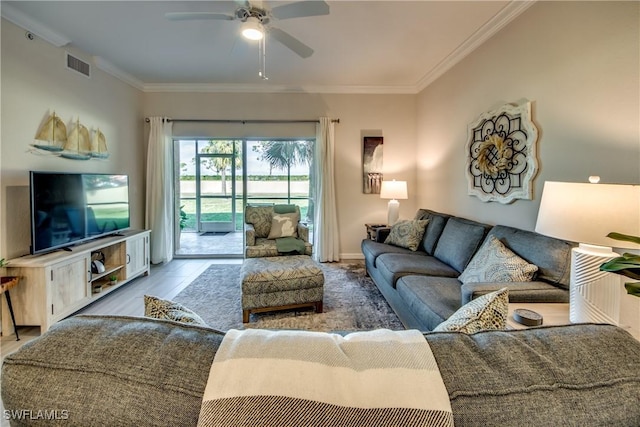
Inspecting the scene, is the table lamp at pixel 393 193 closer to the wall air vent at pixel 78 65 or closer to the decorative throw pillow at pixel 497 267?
the decorative throw pillow at pixel 497 267

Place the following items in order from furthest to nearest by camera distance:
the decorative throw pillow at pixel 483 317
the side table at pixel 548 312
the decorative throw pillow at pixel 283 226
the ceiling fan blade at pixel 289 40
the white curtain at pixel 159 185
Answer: the white curtain at pixel 159 185 < the decorative throw pillow at pixel 283 226 < the ceiling fan blade at pixel 289 40 < the side table at pixel 548 312 < the decorative throw pillow at pixel 483 317

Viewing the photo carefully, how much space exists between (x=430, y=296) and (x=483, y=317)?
1222 millimetres

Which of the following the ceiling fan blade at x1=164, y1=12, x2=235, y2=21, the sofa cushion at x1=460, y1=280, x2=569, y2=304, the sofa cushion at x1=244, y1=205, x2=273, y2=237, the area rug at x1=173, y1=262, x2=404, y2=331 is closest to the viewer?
the sofa cushion at x1=460, y1=280, x2=569, y2=304

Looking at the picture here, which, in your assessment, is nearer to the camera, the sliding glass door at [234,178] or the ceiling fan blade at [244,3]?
the ceiling fan blade at [244,3]

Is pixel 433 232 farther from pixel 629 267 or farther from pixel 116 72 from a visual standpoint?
pixel 116 72

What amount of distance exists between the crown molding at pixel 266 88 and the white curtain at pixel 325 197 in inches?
20.3

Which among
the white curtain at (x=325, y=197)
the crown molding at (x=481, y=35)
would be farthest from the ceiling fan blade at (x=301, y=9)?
the white curtain at (x=325, y=197)

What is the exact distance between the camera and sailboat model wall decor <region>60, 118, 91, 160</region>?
125 inches

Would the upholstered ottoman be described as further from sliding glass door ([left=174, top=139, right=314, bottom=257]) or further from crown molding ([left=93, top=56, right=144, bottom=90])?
crown molding ([left=93, top=56, right=144, bottom=90])

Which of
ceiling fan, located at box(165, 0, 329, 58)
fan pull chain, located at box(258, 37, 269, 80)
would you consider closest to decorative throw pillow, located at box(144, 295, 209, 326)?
ceiling fan, located at box(165, 0, 329, 58)

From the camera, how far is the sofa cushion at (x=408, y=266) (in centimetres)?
269

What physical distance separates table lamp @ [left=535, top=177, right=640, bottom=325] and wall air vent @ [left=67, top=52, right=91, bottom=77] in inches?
180

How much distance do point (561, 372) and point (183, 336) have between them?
810 mm

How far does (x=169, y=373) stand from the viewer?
599 mm
